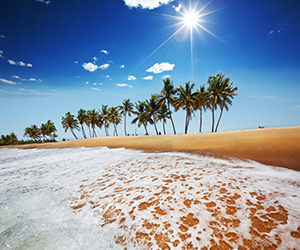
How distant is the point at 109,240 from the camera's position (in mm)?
1746

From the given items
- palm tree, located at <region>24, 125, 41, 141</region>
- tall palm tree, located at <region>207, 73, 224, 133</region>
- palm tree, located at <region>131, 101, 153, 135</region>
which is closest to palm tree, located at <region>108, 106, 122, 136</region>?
palm tree, located at <region>131, 101, 153, 135</region>

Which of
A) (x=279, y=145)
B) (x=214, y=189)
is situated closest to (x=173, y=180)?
(x=214, y=189)

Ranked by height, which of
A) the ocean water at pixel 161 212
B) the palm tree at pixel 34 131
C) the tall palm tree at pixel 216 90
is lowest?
the ocean water at pixel 161 212

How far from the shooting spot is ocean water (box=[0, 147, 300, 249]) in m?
1.68

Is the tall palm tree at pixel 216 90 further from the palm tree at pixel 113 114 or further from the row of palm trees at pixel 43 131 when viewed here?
the row of palm trees at pixel 43 131

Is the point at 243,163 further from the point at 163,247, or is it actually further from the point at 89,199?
the point at 89,199

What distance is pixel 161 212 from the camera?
221 centimetres

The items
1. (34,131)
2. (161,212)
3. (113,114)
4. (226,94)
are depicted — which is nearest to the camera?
(161,212)

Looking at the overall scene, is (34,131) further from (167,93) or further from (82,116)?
(167,93)

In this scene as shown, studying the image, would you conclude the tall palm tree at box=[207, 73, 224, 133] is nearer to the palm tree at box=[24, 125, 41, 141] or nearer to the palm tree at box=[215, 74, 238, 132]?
the palm tree at box=[215, 74, 238, 132]

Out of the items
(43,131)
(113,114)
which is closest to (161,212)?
(113,114)

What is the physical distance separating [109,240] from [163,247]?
2.61 feet

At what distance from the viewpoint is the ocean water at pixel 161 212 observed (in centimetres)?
168

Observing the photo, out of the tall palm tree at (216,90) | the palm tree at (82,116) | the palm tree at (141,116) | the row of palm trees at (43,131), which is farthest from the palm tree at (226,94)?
the row of palm trees at (43,131)
